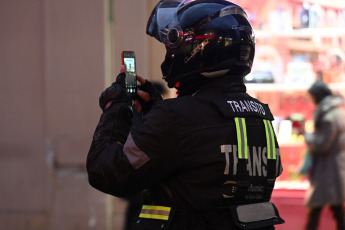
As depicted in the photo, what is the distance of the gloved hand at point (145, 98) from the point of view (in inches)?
111

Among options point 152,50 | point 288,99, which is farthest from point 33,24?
point 288,99

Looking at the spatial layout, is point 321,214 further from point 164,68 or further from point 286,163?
point 164,68

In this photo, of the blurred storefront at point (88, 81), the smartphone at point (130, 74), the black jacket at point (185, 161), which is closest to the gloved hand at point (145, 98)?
the smartphone at point (130, 74)

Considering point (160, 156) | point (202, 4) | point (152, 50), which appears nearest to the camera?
point (160, 156)

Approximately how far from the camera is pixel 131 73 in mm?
2689

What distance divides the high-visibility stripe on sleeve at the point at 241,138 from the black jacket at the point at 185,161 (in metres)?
0.02

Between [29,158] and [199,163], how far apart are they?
4.70 metres

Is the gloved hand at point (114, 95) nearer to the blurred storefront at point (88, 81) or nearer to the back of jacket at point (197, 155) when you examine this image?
the back of jacket at point (197, 155)

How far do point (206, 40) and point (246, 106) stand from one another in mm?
335

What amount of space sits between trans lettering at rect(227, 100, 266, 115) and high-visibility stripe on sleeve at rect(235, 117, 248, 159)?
50mm

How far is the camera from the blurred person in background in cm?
576

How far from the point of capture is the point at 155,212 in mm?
2438

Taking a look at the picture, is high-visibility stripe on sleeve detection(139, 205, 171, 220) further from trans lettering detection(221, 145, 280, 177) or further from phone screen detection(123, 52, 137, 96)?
phone screen detection(123, 52, 137, 96)

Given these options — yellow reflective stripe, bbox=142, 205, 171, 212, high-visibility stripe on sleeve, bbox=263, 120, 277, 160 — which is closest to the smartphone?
yellow reflective stripe, bbox=142, 205, 171, 212
